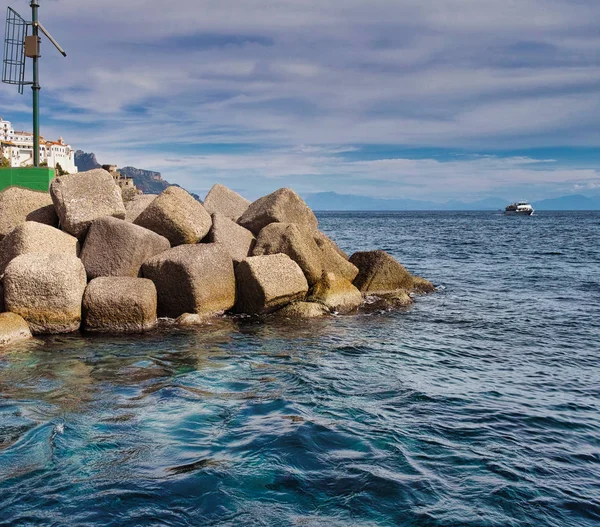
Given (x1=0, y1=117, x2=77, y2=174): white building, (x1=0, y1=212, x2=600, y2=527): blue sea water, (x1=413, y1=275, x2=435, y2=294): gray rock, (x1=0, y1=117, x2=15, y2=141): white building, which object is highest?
(x1=0, y1=117, x2=15, y2=141): white building

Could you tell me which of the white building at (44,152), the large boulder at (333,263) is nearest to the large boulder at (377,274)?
the large boulder at (333,263)

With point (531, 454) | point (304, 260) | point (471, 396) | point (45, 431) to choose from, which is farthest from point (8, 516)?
point (304, 260)

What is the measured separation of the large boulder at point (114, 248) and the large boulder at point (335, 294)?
168 inches

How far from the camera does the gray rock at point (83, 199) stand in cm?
1387

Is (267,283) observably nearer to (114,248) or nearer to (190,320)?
(190,320)

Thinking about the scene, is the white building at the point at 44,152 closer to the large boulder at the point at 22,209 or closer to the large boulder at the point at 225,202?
the large boulder at the point at 225,202

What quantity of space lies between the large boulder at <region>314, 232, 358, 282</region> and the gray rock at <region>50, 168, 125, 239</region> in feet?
17.7

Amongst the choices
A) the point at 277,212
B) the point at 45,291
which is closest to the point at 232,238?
the point at 277,212

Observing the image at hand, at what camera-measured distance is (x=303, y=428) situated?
23.2 feet

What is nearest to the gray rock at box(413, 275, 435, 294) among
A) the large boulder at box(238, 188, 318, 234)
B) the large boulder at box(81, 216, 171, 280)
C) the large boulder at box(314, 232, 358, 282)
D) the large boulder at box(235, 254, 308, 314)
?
the large boulder at box(314, 232, 358, 282)

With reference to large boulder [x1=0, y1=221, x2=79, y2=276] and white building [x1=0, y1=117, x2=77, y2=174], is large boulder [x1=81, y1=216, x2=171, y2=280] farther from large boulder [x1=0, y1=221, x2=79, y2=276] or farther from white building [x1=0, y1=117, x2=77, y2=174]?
white building [x1=0, y1=117, x2=77, y2=174]

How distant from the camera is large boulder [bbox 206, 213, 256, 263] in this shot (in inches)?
581

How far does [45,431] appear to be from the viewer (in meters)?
6.80

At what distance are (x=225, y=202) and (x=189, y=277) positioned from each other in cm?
680
